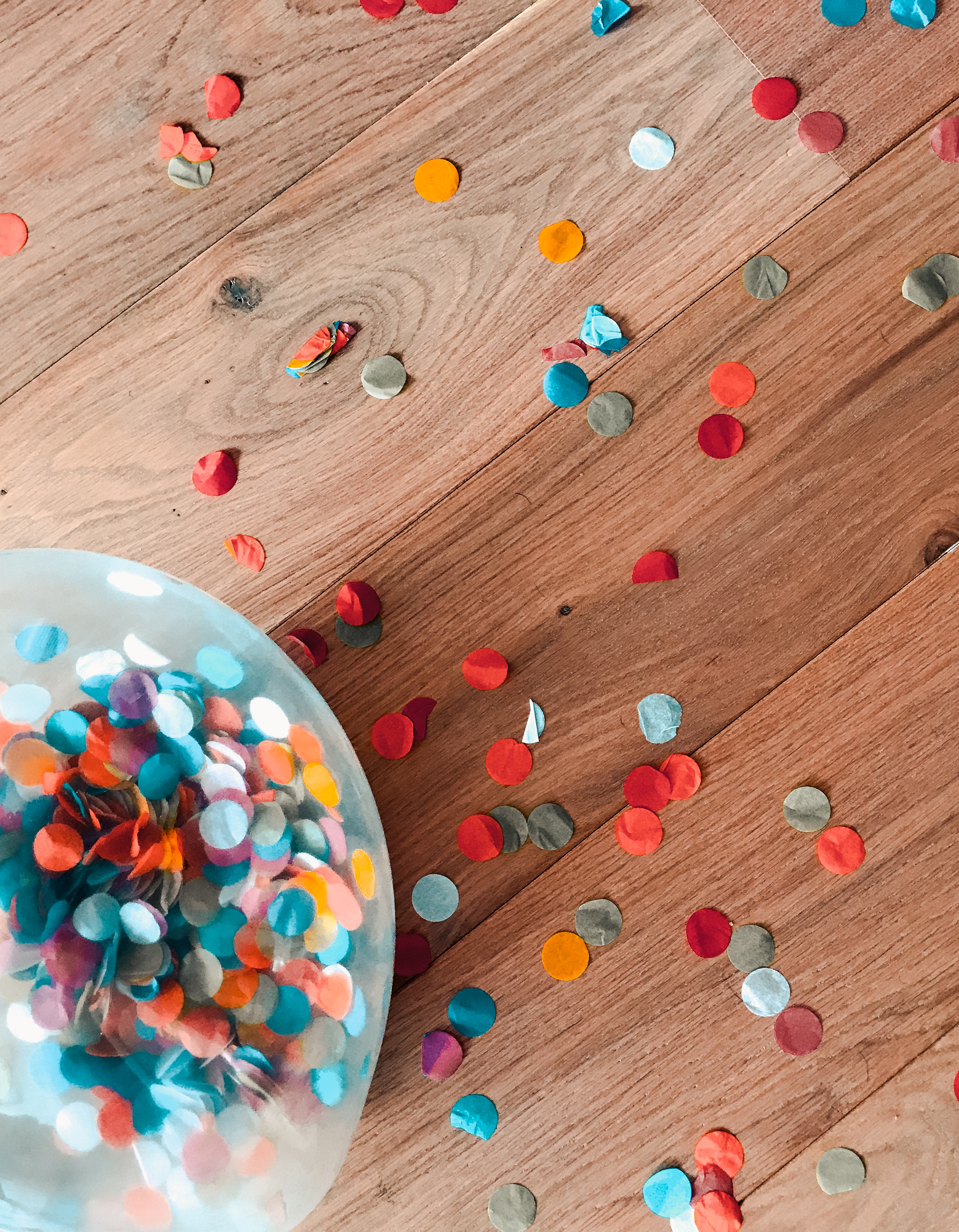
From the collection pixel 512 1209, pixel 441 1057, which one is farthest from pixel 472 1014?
pixel 512 1209

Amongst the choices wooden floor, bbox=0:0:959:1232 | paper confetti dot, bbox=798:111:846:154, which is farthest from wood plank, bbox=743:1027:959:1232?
paper confetti dot, bbox=798:111:846:154

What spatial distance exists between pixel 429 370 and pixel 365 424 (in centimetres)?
7

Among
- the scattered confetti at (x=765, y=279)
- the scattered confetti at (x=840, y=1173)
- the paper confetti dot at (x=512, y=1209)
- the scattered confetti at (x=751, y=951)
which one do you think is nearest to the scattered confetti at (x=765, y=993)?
the scattered confetti at (x=751, y=951)

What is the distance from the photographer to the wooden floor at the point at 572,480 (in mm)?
723

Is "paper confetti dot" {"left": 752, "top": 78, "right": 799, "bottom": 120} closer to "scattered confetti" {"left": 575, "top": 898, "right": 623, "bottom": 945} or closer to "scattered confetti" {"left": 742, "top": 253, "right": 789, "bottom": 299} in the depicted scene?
"scattered confetti" {"left": 742, "top": 253, "right": 789, "bottom": 299}

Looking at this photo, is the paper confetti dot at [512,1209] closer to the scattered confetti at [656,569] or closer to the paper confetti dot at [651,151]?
the scattered confetti at [656,569]

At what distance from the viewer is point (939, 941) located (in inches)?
28.7

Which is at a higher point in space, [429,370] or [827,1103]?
[429,370]

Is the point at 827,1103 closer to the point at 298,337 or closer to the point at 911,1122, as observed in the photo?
the point at 911,1122

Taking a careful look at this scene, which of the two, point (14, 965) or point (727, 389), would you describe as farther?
point (727, 389)

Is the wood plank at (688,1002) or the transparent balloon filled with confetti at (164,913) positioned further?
the wood plank at (688,1002)

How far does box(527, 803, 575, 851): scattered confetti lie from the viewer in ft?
2.39

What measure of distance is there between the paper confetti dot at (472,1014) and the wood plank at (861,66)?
2.30ft

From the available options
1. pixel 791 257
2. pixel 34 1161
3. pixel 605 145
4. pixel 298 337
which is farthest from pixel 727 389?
pixel 34 1161
